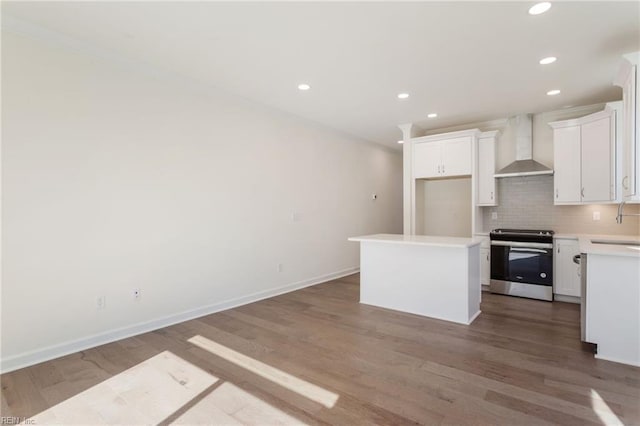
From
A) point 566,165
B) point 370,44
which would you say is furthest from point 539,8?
point 566,165

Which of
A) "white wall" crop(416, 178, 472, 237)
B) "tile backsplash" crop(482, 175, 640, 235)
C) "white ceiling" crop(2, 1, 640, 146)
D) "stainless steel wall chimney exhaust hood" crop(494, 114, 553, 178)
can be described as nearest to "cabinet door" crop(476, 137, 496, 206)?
"stainless steel wall chimney exhaust hood" crop(494, 114, 553, 178)

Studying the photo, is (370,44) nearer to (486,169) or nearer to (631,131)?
(631,131)

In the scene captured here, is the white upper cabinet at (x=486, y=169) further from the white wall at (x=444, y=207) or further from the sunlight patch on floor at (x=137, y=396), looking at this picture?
the sunlight patch on floor at (x=137, y=396)

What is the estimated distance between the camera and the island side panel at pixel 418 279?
11.3ft

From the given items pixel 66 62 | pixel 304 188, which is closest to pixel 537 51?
pixel 304 188

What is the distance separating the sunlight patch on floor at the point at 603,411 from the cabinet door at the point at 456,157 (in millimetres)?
3505

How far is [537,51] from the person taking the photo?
2914mm

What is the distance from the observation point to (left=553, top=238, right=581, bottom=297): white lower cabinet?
413cm

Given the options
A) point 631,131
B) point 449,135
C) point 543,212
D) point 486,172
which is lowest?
point 543,212

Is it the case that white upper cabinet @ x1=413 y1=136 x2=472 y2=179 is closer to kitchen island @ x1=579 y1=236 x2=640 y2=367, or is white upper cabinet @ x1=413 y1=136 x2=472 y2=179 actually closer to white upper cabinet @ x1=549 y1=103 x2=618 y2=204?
white upper cabinet @ x1=549 y1=103 x2=618 y2=204

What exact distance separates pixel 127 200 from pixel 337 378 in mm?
2546

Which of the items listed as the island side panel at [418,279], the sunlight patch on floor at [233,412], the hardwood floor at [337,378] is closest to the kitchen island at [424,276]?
the island side panel at [418,279]

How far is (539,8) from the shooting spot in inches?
90.4

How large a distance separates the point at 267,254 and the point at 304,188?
1.28m
